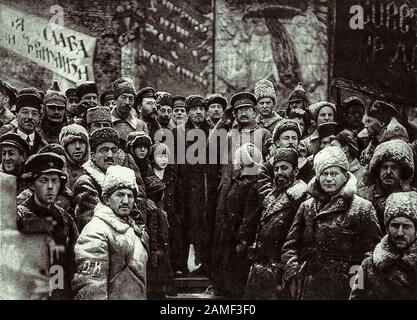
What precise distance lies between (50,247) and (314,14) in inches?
253

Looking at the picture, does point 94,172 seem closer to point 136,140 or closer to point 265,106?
point 136,140

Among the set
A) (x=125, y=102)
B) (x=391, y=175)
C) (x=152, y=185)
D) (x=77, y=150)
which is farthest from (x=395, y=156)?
(x=125, y=102)

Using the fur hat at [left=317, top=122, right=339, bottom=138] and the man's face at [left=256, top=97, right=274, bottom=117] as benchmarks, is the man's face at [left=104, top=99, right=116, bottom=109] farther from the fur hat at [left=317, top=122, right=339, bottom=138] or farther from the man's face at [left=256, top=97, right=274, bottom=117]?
the fur hat at [left=317, top=122, right=339, bottom=138]

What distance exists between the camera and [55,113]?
316 inches

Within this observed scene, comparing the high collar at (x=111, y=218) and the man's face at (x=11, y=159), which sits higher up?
the man's face at (x=11, y=159)

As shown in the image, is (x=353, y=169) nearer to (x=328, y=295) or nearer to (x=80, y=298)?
(x=328, y=295)

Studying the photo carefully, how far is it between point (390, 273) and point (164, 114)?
3.59 meters

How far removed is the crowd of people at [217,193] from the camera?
6.03 metres

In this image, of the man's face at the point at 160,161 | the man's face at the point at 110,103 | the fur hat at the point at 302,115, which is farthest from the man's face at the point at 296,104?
the man's face at the point at 110,103

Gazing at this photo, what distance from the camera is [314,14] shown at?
11.5m

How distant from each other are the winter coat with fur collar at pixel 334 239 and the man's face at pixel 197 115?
7.79ft

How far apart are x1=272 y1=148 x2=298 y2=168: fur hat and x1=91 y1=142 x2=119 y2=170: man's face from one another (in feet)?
4.28

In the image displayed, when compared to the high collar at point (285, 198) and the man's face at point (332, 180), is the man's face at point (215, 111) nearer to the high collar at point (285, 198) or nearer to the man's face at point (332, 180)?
Answer: the high collar at point (285, 198)

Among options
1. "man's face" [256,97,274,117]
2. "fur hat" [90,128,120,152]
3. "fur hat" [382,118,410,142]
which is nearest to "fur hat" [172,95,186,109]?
"man's face" [256,97,274,117]
